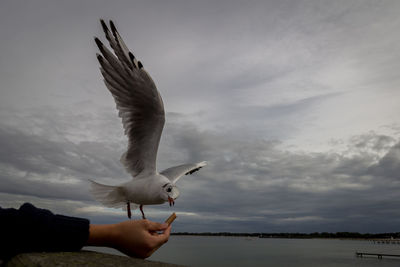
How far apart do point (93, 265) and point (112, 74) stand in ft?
14.6

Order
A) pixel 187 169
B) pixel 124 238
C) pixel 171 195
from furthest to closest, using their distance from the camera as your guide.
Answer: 1. pixel 187 169
2. pixel 171 195
3. pixel 124 238

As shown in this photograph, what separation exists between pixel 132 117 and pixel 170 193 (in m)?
1.94

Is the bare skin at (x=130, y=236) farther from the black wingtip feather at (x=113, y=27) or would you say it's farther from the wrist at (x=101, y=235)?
the black wingtip feather at (x=113, y=27)

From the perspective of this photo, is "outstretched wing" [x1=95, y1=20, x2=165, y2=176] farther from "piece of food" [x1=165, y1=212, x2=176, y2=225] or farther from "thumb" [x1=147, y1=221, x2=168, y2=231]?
"thumb" [x1=147, y1=221, x2=168, y2=231]

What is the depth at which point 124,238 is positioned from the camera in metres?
1.70

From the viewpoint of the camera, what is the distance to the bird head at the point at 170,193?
4.37 meters

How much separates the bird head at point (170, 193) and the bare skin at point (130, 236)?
2.62 m

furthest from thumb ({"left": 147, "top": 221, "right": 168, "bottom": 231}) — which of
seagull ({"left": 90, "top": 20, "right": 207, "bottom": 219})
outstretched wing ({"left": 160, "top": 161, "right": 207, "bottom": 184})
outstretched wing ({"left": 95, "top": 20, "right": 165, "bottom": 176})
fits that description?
outstretched wing ({"left": 160, "top": 161, "right": 207, "bottom": 184})

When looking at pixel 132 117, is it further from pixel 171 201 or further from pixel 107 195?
pixel 171 201

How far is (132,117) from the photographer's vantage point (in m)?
5.79

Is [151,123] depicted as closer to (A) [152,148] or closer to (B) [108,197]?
(A) [152,148]

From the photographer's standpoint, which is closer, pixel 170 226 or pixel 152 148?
pixel 170 226

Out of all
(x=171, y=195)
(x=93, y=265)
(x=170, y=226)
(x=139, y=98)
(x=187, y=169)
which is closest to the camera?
(x=93, y=265)

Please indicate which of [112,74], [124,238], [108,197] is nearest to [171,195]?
[108,197]
